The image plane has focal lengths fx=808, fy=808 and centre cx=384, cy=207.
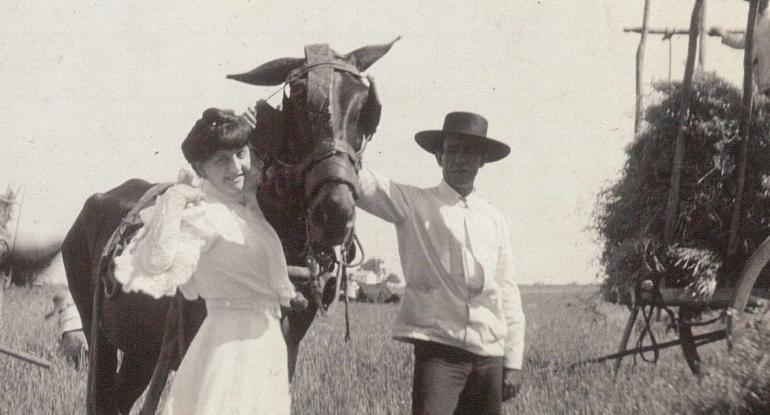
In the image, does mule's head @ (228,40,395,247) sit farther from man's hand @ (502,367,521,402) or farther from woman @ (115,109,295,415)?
man's hand @ (502,367,521,402)

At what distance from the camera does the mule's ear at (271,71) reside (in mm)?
3221

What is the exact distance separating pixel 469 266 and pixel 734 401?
5.37ft

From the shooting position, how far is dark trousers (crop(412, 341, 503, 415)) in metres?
3.67

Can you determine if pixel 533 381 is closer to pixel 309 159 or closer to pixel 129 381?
pixel 129 381

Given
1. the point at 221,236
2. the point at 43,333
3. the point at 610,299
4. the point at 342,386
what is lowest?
the point at 43,333

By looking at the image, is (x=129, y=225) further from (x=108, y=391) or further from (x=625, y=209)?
(x=625, y=209)

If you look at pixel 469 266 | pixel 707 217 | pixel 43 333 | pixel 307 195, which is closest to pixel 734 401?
pixel 469 266

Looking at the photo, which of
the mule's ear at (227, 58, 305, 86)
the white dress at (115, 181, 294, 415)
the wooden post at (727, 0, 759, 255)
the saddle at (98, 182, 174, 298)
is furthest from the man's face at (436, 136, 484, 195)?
the wooden post at (727, 0, 759, 255)

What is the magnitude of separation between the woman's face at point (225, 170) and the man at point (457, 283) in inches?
24.3

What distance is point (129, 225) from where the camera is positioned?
4.23 metres

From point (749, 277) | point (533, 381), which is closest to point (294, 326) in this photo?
point (749, 277)

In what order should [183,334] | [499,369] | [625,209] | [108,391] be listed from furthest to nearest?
[625,209]
[108,391]
[499,369]
[183,334]

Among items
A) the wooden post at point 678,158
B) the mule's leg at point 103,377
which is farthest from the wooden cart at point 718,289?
the mule's leg at point 103,377

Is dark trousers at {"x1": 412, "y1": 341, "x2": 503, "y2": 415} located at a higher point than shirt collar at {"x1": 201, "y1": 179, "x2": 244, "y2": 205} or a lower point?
lower
